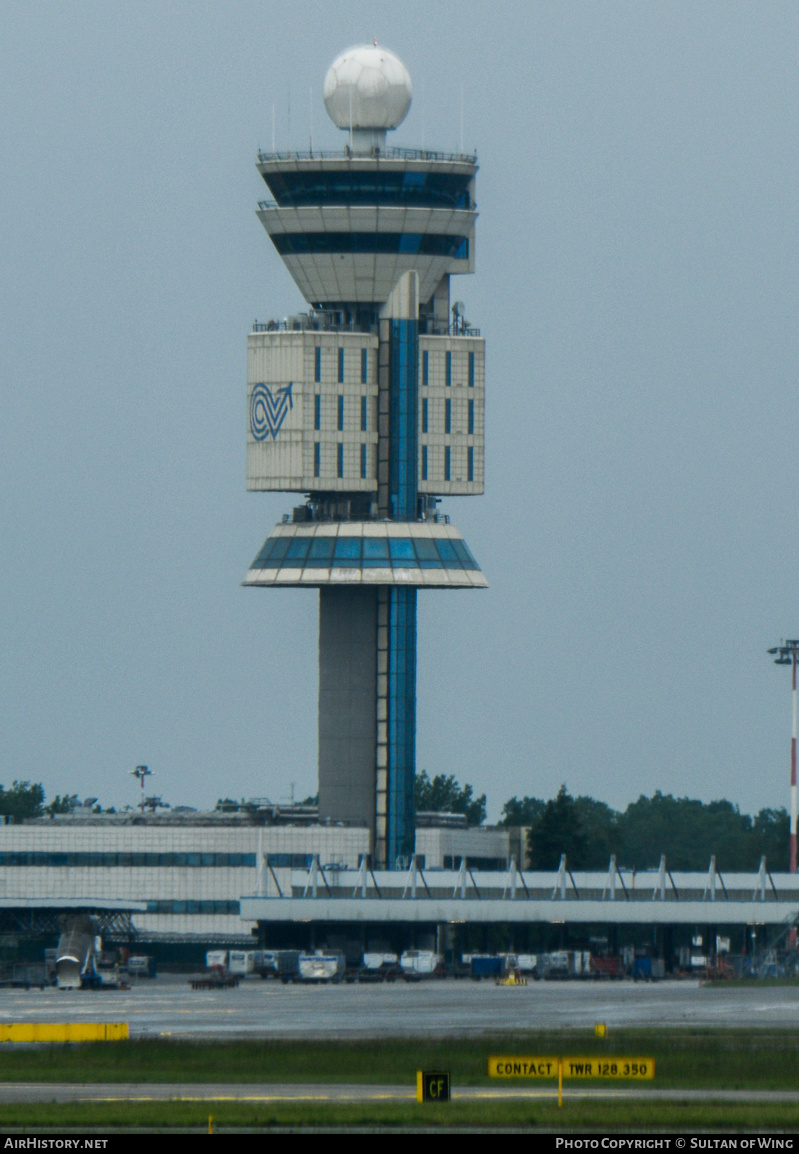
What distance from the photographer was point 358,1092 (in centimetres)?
6694

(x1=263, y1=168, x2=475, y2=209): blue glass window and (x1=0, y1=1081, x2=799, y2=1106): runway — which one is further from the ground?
(x1=263, y1=168, x2=475, y2=209): blue glass window

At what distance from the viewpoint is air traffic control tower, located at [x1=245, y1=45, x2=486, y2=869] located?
610ft

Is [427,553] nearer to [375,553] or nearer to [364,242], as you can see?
[375,553]

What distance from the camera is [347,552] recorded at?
606ft

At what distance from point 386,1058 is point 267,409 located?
11580 cm

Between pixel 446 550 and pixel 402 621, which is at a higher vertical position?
pixel 446 550

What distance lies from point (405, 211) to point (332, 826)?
157ft

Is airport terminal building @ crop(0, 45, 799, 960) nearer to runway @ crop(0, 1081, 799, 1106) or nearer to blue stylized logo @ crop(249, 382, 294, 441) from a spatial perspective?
blue stylized logo @ crop(249, 382, 294, 441)

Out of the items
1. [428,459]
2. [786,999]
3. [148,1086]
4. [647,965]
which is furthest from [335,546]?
[148,1086]

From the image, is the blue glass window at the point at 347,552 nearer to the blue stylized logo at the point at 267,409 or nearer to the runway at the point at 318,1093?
the blue stylized logo at the point at 267,409

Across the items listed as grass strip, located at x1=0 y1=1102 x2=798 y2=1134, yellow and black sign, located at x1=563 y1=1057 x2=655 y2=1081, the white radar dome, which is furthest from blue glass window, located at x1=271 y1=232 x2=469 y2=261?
yellow and black sign, located at x1=563 y1=1057 x2=655 y2=1081

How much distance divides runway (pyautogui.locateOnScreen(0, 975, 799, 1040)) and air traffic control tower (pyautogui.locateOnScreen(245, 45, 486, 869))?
134 feet

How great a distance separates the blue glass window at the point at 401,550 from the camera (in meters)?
185

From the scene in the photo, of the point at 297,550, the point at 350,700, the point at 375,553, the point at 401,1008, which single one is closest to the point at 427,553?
the point at 375,553
